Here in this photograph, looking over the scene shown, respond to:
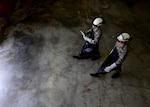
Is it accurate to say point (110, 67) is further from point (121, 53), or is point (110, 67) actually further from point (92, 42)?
Answer: point (92, 42)

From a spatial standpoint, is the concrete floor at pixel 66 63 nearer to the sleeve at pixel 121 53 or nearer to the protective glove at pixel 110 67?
the protective glove at pixel 110 67

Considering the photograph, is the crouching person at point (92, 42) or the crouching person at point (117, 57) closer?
the crouching person at point (117, 57)

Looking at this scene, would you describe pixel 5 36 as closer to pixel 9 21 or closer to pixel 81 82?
pixel 9 21

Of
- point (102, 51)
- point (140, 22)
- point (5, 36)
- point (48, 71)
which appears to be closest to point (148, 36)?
point (140, 22)

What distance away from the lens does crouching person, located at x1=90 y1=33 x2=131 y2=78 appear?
4467 millimetres

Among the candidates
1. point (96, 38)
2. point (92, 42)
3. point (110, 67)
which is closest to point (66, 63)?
point (92, 42)

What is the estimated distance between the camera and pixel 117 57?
4672mm

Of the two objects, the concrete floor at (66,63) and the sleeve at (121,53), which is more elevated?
the sleeve at (121,53)

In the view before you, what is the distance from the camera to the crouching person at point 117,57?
4467 millimetres

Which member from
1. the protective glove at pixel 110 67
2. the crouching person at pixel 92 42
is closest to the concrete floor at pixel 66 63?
the crouching person at pixel 92 42

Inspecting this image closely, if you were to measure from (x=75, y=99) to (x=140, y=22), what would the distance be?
3.05m

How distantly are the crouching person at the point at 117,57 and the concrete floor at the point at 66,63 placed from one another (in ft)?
0.65

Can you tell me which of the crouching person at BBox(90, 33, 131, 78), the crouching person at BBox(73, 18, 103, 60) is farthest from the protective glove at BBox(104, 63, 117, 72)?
the crouching person at BBox(73, 18, 103, 60)

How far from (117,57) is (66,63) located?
1125 millimetres
